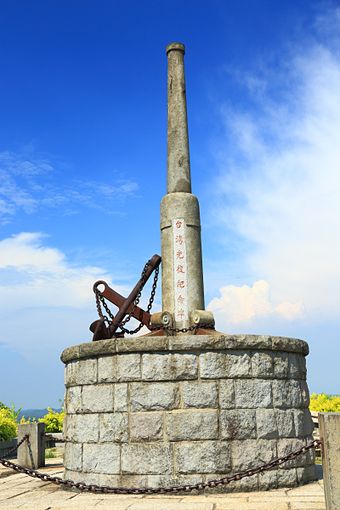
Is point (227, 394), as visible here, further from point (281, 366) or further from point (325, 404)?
point (325, 404)

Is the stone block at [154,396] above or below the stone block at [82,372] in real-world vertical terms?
below

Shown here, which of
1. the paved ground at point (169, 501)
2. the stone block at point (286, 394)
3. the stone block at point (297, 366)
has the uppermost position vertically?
the stone block at point (297, 366)

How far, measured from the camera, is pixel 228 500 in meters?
5.93

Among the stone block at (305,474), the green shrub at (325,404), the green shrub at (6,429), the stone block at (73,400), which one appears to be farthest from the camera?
the green shrub at (325,404)

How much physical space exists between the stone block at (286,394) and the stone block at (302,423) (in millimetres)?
120

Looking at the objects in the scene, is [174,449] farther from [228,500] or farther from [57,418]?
A: [57,418]

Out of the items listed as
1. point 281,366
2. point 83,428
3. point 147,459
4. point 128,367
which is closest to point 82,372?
point 83,428

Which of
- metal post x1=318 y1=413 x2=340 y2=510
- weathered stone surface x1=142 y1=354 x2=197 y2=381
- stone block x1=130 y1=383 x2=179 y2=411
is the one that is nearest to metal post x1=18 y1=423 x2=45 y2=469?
stone block x1=130 y1=383 x2=179 y2=411

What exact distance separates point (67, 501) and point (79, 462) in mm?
983

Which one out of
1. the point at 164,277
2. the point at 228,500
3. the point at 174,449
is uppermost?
the point at 164,277

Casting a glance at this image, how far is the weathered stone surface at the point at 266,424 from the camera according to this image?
673 centimetres

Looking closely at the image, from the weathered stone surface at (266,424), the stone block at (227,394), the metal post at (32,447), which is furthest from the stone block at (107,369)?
the metal post at (32,447)

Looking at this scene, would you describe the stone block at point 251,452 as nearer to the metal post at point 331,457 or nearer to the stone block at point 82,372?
the metal post at point 331,457

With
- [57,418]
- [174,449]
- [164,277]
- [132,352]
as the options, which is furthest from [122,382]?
[57,418]
